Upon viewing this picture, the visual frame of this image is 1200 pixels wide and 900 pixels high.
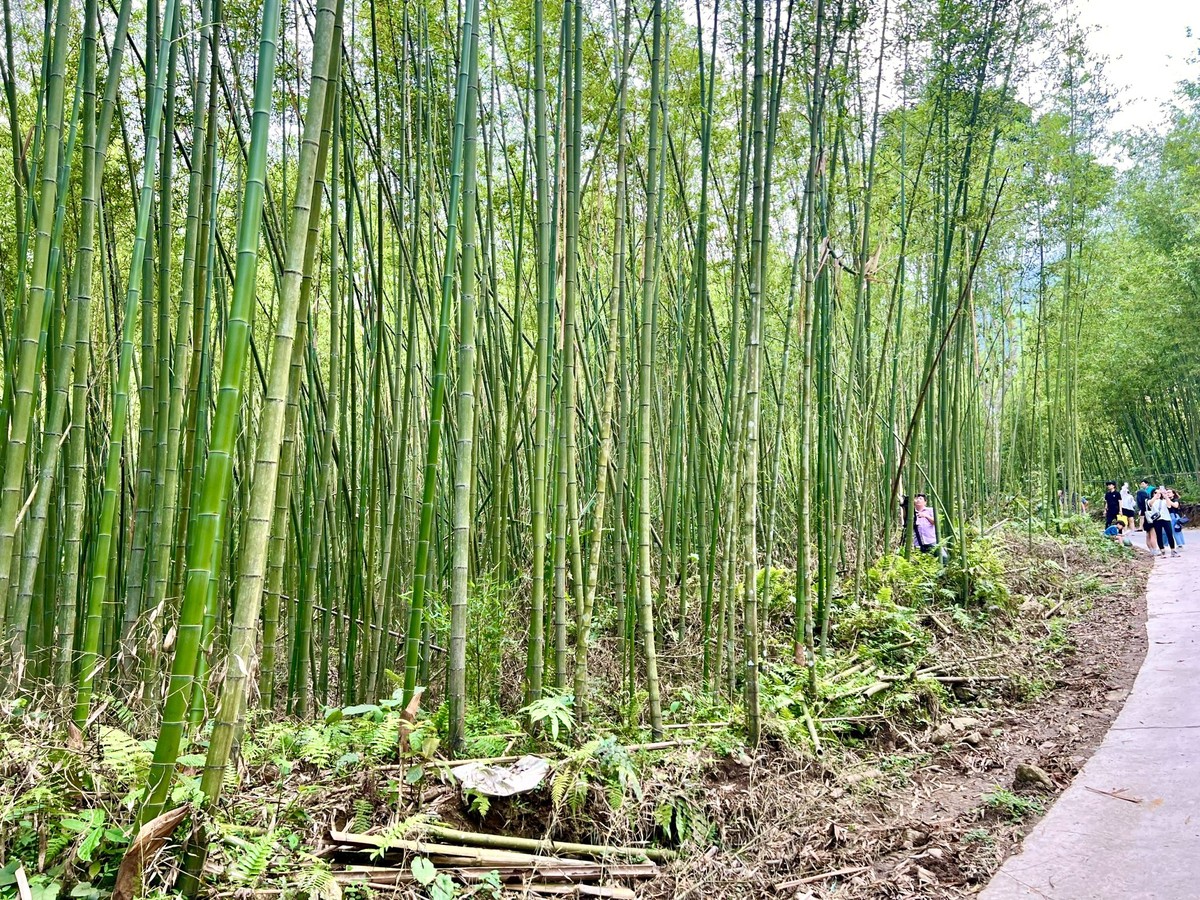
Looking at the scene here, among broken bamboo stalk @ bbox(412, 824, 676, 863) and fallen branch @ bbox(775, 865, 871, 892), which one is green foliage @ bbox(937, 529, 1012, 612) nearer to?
fallen branch @ bbox(775, 865, 871, 892)

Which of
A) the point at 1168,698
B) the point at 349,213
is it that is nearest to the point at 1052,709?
the point at 1168,698

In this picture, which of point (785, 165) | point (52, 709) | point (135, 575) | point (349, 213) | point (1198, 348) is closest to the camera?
point (52, 709)

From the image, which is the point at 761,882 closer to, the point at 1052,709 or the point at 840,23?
the point at 1052,709

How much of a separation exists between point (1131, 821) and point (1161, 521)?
7.13 m

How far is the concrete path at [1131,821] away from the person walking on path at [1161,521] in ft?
17.7

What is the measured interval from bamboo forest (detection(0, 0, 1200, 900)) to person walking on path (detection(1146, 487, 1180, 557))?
11.4 ft

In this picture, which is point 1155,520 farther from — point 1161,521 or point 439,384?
point 439,384

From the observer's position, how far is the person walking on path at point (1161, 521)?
7.81 m

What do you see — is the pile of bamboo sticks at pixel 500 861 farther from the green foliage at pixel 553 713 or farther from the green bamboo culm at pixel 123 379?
the green bamboo culm at pixel 123 379

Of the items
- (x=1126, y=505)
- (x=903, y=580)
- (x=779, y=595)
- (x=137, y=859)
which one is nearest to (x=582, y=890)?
(x=137, y=859)

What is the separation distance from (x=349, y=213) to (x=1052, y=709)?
133 inches

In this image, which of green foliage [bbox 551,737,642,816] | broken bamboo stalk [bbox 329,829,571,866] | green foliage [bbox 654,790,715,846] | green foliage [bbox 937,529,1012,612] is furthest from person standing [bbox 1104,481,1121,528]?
broken bamboo stalk [bbox 329,829,571,866]

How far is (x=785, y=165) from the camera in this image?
518cm

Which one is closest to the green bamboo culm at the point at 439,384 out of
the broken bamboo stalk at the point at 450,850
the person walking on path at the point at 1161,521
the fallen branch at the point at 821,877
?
the broken bamboo stalk at the point at 450,850
